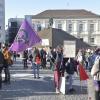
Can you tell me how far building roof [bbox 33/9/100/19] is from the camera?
4808 inches

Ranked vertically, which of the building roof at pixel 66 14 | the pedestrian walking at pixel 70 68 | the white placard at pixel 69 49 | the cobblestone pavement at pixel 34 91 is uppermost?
the building roof at pixel 66 14

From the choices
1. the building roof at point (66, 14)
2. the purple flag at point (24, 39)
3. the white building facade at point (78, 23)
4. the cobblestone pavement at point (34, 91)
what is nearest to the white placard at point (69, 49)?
the cobblestone pavement at point (34, 91)

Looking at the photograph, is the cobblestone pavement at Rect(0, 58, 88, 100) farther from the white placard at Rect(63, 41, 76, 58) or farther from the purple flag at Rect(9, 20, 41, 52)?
the purple flag at Rect(9, 20, 41, 52)

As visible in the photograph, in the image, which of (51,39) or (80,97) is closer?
(80,97)

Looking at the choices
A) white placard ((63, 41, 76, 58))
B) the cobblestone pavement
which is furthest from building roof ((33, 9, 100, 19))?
white placard ((63, 41, 76, 58))

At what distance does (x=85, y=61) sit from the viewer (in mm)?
33781

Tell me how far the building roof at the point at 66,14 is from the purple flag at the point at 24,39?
333 ft

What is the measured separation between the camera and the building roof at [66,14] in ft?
401

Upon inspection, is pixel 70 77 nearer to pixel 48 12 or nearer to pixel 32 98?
pixel 32 98

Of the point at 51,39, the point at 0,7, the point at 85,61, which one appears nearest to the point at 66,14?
the point at 0,7

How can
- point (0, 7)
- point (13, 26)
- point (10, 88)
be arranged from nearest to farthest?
point (10, 88), point (13, 26), point (0, 7)

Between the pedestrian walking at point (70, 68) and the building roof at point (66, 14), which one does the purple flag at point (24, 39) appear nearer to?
the pedestrian walking at point (70, 68)

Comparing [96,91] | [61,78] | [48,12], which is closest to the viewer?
[96,91]

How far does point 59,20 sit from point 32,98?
107554 mm
